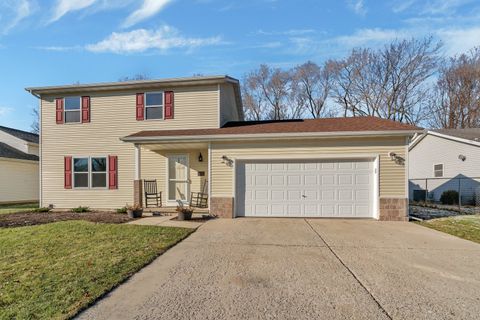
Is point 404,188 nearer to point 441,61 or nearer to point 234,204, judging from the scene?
point 234,204

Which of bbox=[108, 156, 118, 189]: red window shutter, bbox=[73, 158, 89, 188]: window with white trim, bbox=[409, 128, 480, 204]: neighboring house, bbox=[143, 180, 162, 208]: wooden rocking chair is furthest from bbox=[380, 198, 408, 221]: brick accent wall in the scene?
bbox=[73, 158, 89, 188]: window with white trim

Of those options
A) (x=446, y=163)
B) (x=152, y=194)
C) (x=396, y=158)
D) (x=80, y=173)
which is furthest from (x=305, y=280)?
(x=446, y=163)

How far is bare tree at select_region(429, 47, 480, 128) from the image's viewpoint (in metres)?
24.0

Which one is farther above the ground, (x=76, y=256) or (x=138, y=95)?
(x=138, y=95)

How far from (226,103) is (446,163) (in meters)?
13.6

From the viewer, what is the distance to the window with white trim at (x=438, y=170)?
1741 cm

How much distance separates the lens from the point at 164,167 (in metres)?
12.3

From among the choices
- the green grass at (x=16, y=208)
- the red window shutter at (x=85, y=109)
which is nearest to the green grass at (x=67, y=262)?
the green grass at (x=16, y=208)

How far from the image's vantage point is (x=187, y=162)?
40.0 ft

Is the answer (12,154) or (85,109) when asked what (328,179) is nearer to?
(85,109)

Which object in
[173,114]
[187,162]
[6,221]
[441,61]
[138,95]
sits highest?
[441,61]

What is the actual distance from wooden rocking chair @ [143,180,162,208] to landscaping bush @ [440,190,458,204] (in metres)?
15.1

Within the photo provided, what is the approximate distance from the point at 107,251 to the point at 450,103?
2978 centimetres

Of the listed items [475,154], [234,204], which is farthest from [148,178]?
[475,154]
